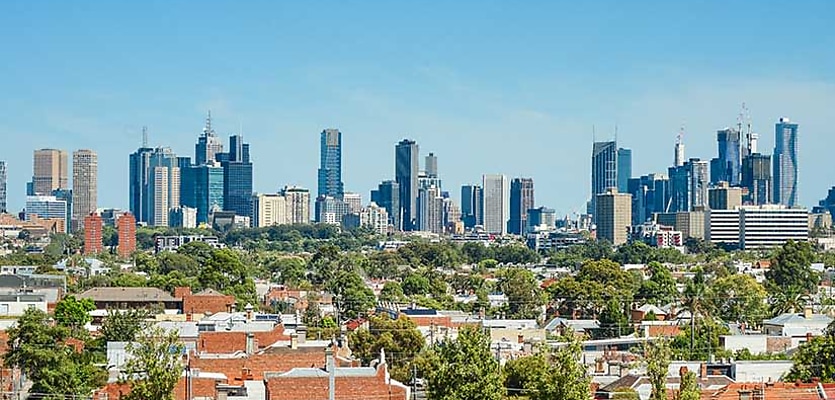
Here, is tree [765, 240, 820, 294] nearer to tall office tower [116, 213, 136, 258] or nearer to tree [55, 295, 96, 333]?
tree [55, 295, 96, 333]

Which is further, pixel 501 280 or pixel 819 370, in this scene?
pixel 501 280

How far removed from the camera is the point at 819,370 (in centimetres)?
4466

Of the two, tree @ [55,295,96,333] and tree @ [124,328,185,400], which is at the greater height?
tree @ [124,328,185,400]

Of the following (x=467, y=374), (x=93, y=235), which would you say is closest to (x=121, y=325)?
(x=467, y=374)

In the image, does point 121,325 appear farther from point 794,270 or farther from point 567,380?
point 794,270

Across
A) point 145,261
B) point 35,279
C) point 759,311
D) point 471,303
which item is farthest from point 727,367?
point 145,261

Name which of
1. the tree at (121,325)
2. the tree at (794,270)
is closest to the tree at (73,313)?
the tree at (121,325)

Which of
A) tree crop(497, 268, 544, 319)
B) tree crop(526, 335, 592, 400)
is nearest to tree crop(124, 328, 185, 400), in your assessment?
tree crop(526, 335, 592, 400)

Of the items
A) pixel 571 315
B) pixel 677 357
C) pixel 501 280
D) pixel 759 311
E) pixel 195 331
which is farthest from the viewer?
pixel 501 280

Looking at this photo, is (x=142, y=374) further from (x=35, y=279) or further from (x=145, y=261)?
(x=145, y=261)

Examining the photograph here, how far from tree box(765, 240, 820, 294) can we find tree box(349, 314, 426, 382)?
54.3 meters

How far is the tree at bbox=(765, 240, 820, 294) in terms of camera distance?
357 feet

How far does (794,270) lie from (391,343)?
199 ft

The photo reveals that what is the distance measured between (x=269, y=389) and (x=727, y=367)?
1732cm
